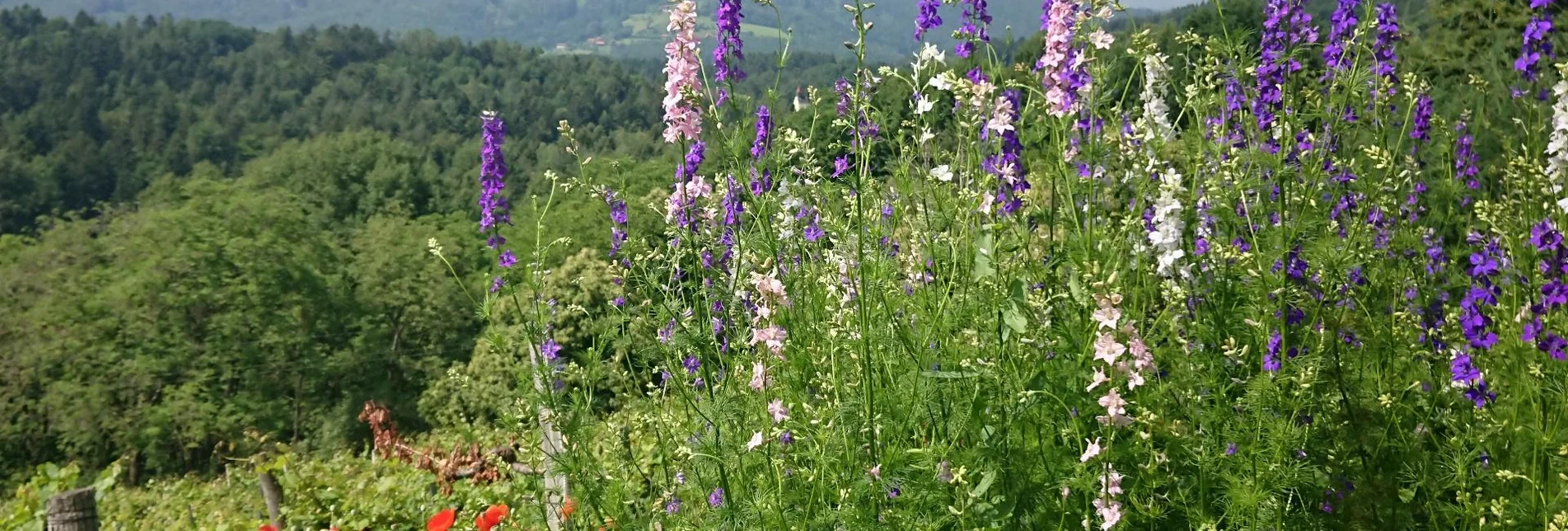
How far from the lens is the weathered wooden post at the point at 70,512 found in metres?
4.53

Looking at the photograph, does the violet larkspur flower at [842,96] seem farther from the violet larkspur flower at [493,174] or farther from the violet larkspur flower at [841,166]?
the violet larkspur flower at [493,174]

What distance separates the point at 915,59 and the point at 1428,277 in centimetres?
172

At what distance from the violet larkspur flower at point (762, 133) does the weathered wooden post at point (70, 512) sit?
3.24m

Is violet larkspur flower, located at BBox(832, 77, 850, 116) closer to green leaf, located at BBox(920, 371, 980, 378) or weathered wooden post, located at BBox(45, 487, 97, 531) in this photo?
green leaf, located at BBox(920, 371, 980, 378)

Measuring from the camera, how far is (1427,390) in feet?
8.80

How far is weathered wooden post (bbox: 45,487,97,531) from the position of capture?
4.53 meters

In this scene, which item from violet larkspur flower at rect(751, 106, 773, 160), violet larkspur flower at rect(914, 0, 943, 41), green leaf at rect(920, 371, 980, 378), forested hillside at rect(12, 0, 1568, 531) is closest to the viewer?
green leaf at rect(920, 371, 980, 378)

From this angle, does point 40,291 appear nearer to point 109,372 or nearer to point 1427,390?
point 109,372

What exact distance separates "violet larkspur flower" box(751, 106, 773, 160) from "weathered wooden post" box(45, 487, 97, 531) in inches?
128

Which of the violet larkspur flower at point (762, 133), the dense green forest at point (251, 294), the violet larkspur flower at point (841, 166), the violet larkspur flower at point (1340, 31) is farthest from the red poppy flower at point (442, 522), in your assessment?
the violet larkspur flower at point (1340, 31)

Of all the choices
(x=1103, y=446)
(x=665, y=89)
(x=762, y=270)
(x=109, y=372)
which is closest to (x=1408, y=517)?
(x=1103, y=446)

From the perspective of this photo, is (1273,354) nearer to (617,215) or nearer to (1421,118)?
(1421,118)

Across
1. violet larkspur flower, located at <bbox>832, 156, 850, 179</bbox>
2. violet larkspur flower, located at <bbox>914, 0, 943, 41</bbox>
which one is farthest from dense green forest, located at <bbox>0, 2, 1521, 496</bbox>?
violet larkspur flower, located at <bbox>914, 0, 943, 41</bbox>

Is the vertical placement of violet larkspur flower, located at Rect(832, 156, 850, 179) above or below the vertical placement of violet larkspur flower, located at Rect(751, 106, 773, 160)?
below
